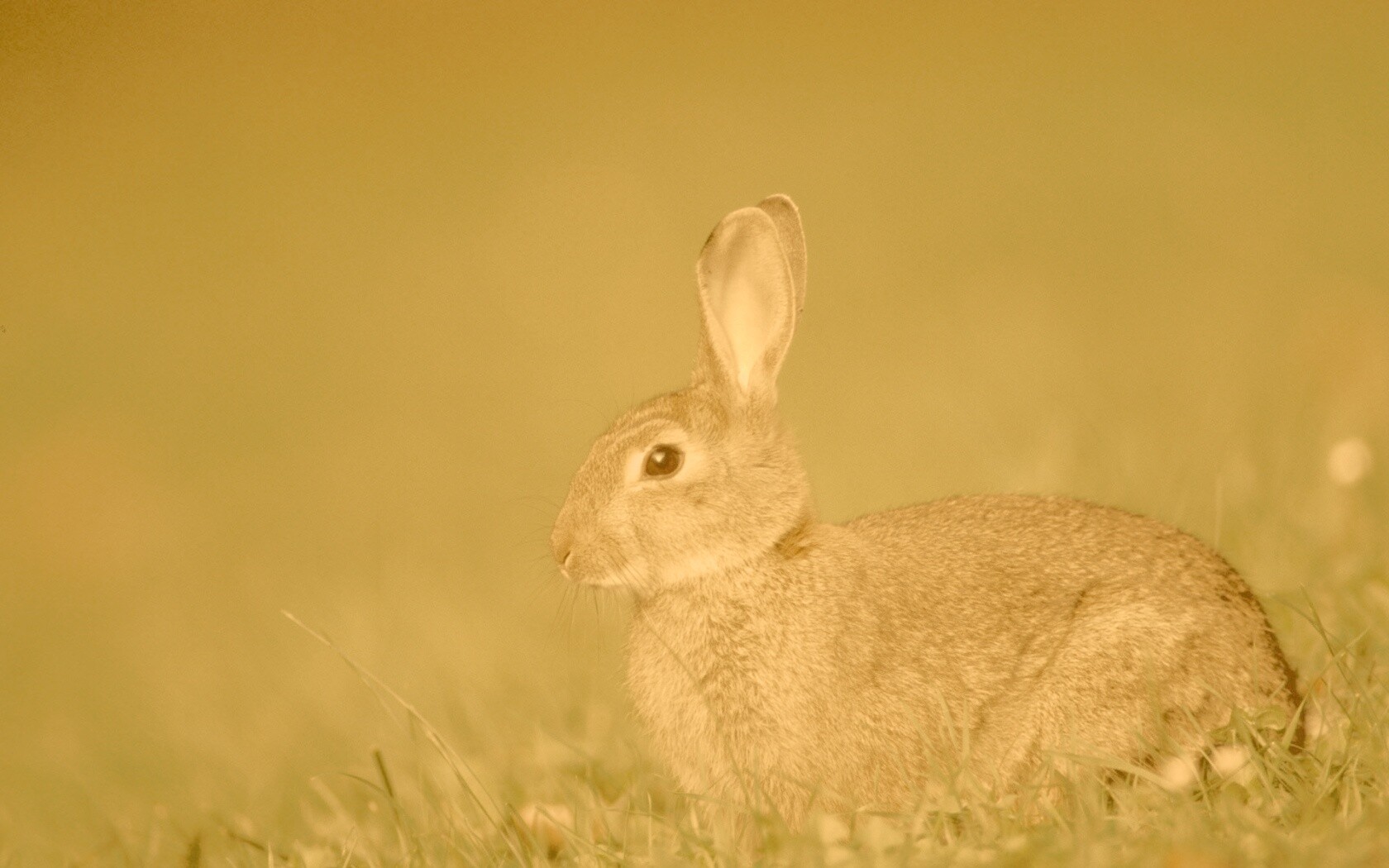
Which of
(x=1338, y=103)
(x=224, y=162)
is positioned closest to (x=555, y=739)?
(x=1338, y=103)

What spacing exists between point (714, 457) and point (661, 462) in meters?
0.18

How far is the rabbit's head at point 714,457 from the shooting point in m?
4.39

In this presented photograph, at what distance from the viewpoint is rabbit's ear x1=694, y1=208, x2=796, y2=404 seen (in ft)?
15.1

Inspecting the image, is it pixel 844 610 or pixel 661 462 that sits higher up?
pixel 661 462

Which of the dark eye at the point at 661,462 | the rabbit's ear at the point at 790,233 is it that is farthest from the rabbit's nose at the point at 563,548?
the rabbit's ear at the point at 790,233

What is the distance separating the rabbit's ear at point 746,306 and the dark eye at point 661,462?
1.14 feet

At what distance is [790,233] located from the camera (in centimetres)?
471

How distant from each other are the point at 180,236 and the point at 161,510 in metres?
3.62

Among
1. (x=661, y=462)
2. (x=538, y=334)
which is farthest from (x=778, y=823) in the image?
(x=538, y=334)

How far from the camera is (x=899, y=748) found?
4.06 m

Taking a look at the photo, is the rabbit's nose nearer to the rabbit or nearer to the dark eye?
the rabbit

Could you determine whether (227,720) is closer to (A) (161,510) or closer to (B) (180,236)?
(A) (161,510)

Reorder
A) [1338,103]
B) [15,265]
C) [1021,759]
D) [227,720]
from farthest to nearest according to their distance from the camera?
1. [15,265]
2. [1338,103]
3. [227,720]
4. [1021,759]

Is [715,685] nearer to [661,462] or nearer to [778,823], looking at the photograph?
[661,462]
